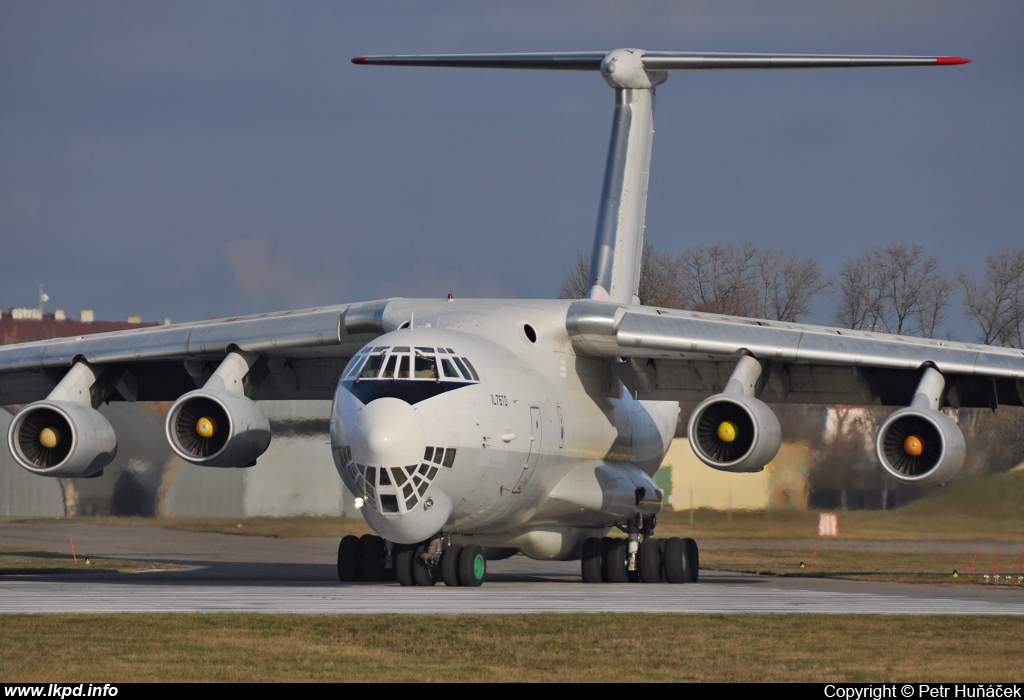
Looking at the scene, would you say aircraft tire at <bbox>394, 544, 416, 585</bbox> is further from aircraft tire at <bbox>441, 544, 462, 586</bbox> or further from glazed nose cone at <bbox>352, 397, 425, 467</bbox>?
glazed nose cone at <bbox>352, 397, 425, 467</bbox>

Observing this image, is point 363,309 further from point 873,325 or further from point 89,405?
point 873,325

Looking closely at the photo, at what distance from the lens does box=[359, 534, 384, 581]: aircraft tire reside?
1633cm

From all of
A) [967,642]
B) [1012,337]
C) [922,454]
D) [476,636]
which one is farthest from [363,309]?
[1012,337]

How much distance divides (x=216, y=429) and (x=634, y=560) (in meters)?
5.24

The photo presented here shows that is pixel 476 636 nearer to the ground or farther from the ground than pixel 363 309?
nearer to the ground

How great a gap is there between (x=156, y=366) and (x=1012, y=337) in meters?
21.4

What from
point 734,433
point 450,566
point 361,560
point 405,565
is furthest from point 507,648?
point 361,560

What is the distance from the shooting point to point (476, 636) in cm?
938

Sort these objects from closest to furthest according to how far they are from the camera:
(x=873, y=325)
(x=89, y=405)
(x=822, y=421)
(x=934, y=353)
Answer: (x=934, y=353) → (x=89, y=405) → (x=822, y=421) → (x=873, y=325)

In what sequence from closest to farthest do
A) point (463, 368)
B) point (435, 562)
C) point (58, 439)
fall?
1. point (463, 368)
2. point (435, 562)
3. point (58, 439)

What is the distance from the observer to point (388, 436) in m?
12.6

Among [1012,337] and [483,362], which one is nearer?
[483,362]

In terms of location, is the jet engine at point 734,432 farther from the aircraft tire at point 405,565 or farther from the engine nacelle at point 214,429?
the engine nacelle at point 214,429
